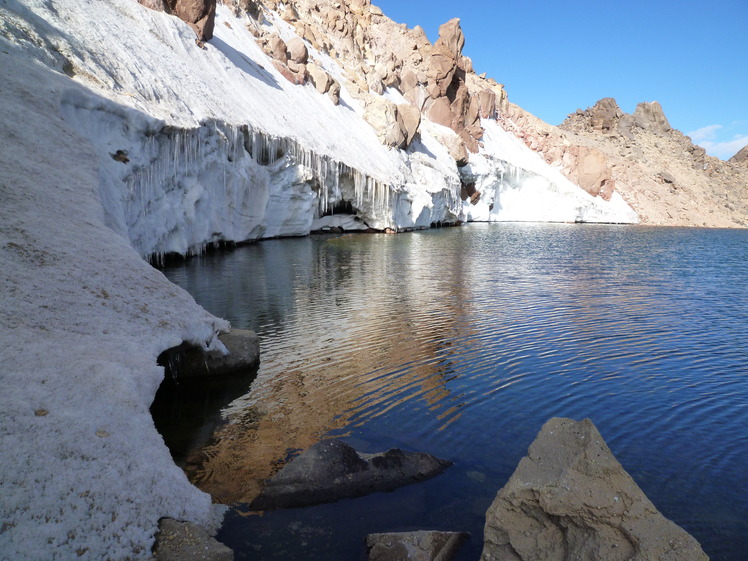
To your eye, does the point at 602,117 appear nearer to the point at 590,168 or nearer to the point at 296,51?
the point at 590,168

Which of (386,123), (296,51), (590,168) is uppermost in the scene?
(296,51)

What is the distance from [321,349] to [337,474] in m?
5.43

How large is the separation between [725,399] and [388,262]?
18.2 m

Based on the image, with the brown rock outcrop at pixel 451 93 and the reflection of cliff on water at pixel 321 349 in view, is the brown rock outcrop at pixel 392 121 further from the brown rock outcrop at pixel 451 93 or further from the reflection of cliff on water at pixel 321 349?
the reflection of cliff on water at pixel 321 349

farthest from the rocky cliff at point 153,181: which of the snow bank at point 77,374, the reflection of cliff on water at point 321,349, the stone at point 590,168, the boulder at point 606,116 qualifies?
the boulder at point 606,116

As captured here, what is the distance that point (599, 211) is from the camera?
76.1 m

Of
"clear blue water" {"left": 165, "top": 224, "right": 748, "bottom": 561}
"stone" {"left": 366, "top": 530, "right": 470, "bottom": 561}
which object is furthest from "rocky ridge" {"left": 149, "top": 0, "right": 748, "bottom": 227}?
"stone" {"left": 366, "top": 530, "right": 470, "bottom": 561}

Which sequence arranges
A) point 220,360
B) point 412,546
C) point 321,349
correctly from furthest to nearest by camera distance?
point 321,349, point 220,360, point 412,546

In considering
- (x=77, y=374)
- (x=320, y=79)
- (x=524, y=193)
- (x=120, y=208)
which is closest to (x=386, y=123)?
(x=320, y=79)

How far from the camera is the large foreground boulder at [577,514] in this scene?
3.81m

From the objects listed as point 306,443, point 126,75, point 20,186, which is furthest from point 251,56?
point 306,443

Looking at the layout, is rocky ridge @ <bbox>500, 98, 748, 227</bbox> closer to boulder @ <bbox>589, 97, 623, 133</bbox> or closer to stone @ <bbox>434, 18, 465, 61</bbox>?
boulder @ <bbox>589, 97, 623, 133</bbox>

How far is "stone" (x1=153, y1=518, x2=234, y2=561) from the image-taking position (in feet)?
13.7

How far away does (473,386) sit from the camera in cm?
942
